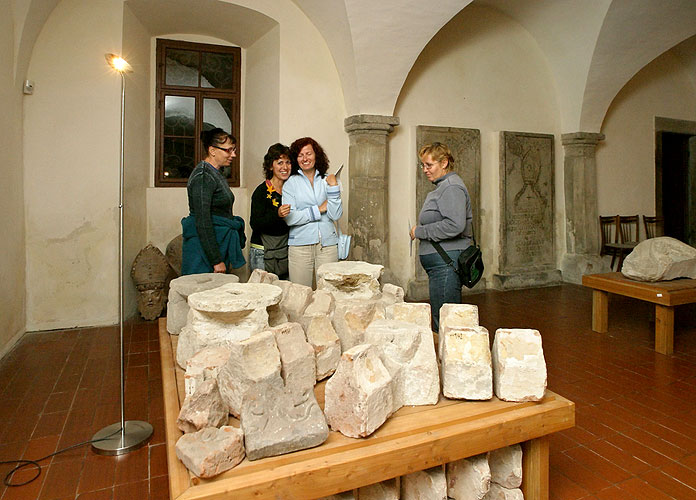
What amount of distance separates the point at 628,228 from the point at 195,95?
23.5ft

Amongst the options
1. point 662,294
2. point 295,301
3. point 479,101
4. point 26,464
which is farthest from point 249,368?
point 479,101

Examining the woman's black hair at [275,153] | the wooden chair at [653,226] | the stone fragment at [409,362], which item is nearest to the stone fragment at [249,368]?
the stone fragment at [409,362]

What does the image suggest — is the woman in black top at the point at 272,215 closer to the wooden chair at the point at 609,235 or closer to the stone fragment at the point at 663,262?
the stone fragment at the point at 663,262

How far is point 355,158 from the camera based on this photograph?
5840 mm

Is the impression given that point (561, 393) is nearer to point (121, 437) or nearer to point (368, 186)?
point (121, 437)

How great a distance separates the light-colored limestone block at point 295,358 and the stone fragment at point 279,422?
7 centimetres

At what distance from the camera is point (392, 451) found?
151 centimetres

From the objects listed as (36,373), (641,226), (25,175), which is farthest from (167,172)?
(641,226)

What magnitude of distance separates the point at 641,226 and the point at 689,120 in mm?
2272

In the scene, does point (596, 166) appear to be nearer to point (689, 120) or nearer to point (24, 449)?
point (689, 120)

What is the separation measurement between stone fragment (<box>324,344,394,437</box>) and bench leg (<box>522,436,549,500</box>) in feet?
2.20

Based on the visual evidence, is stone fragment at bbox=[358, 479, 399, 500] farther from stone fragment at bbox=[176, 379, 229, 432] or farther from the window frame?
the window frame

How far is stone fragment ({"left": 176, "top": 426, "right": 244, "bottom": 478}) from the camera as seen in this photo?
1330 millimetres

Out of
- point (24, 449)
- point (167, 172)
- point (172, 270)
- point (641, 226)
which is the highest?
point (167, 172)
